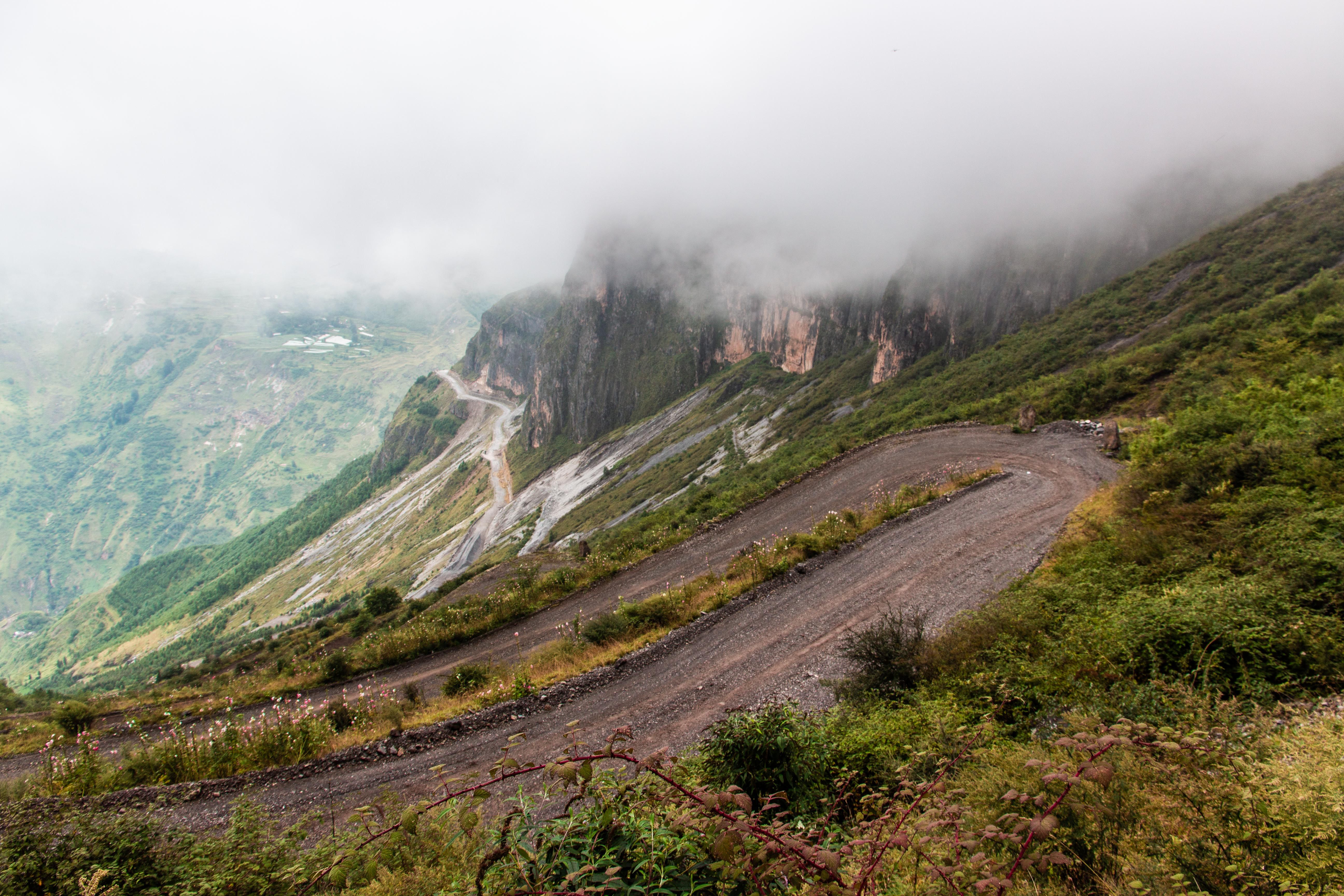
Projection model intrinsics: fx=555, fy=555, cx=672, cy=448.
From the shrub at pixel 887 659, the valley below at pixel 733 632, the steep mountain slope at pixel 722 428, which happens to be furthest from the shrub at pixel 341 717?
the shrub at pixel 887 659

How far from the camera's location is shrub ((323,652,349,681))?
14.4 meters

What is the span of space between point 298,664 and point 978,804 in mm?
19993

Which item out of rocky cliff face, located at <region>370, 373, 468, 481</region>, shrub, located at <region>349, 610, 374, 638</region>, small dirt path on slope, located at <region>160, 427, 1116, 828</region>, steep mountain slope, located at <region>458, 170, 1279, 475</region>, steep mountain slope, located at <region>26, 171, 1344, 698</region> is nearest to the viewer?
small dirt path on slope, located at <region>160, 427, 1116, 828</region>

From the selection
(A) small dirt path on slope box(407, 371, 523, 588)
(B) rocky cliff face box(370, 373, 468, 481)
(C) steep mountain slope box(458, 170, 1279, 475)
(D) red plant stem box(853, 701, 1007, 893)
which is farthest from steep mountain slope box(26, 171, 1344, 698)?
(D) red plant stem box(853, 701, 1007, 893)

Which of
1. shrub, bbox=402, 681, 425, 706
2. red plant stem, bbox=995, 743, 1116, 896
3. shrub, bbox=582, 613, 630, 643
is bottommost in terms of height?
shrub, bbox=402, 681, 425, 706

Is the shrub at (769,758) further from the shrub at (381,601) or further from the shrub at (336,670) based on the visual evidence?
the shrub at (381,601)

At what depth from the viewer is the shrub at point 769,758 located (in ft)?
15.6

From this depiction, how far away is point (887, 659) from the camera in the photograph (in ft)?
23.1

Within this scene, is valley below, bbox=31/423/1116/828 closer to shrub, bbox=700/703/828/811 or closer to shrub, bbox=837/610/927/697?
shrub, bbox=837/610/927/697

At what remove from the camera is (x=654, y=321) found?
148875 millimetres

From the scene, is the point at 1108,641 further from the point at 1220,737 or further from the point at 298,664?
the point at 298,664

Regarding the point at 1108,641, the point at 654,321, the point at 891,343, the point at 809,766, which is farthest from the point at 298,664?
the point at 654,321

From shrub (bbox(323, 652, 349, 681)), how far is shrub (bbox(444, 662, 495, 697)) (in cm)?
505

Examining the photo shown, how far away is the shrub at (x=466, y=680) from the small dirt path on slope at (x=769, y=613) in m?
2.29
